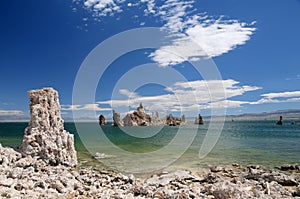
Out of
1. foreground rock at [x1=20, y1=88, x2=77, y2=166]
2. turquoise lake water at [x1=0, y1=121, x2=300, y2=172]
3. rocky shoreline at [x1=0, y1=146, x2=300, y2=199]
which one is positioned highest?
foreground rock at [x1=20, y1=88, x2=77, y2=166]

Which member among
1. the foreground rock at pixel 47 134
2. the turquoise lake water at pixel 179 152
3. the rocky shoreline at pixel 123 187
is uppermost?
the foreground rock at pixel 47 134

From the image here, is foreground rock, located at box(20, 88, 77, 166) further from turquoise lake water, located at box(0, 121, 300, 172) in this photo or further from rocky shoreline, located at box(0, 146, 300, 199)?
turquoise lake water, located at box(0, 121, 300, 172)

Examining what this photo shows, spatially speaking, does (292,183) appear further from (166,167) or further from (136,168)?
(136,168)

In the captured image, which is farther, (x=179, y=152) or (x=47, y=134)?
(x=179, y=152)

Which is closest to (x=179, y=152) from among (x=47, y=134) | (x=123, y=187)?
(x=47, y=134)

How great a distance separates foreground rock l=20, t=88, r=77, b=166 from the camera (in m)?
14.5

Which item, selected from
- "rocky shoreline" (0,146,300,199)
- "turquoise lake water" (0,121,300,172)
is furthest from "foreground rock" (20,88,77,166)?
"turquoise lake water" (0,121,300,172)

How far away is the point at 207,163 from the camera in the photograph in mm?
18000

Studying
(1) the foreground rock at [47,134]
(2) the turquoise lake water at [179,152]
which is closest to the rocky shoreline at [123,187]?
(1) the foreground rock at [47,134]

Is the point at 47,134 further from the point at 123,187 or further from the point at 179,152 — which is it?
the point at 179,152

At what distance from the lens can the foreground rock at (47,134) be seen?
571 inches

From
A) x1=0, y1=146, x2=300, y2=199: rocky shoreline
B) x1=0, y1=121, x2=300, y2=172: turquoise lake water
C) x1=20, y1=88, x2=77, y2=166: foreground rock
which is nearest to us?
x1=0, y1=146, x2=300, y2=199: rocky shoreline

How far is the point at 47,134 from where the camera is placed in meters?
15.2

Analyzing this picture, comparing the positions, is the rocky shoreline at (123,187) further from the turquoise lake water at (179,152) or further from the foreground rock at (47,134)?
the turquoise lake water at (179,152)
